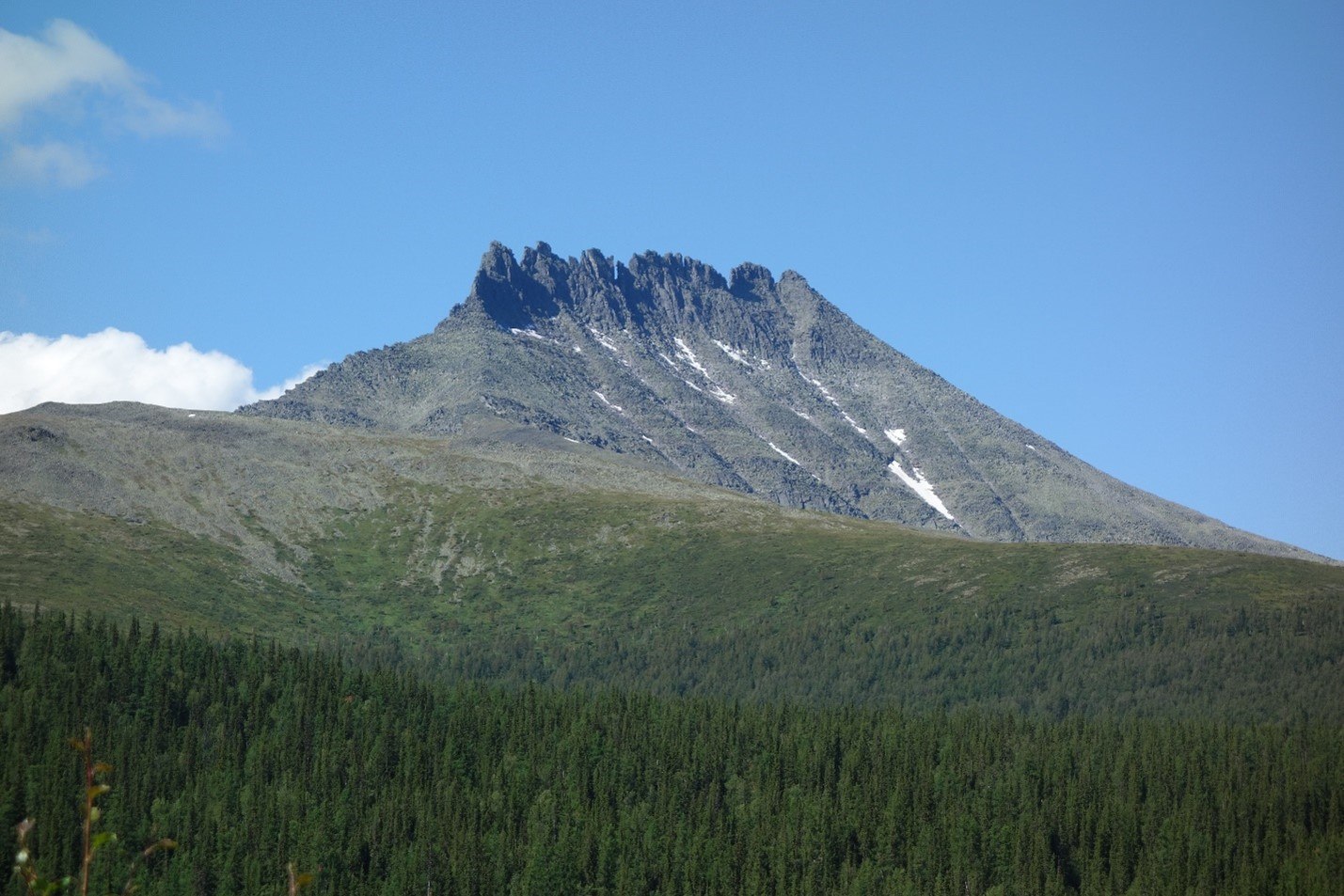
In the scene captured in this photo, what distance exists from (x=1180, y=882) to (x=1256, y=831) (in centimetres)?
2160

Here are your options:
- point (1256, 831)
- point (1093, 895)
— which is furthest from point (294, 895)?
point (1256, 831)

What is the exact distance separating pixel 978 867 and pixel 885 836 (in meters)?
13.4

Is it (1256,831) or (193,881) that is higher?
(1256,831)

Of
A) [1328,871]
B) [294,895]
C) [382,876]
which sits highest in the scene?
[294,895]

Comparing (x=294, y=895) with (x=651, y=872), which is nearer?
(x=294, y=895)

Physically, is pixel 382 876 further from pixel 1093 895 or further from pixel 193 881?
pixel 1093 895

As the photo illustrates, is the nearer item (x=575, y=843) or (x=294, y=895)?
(x=294, y=895)

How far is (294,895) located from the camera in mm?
18078

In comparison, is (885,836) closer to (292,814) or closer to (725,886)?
(725,886)

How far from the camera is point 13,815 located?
17175cm

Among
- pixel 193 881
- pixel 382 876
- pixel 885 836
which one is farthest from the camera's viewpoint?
pixel 885 836

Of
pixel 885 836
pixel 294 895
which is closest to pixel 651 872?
pixel 885 836

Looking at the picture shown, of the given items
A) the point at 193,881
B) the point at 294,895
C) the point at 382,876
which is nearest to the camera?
the point at 294,895

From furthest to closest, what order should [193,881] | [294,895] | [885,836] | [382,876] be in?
1. [885,836]
2. [382,876]
3. [193,881]
4. [294,895]
